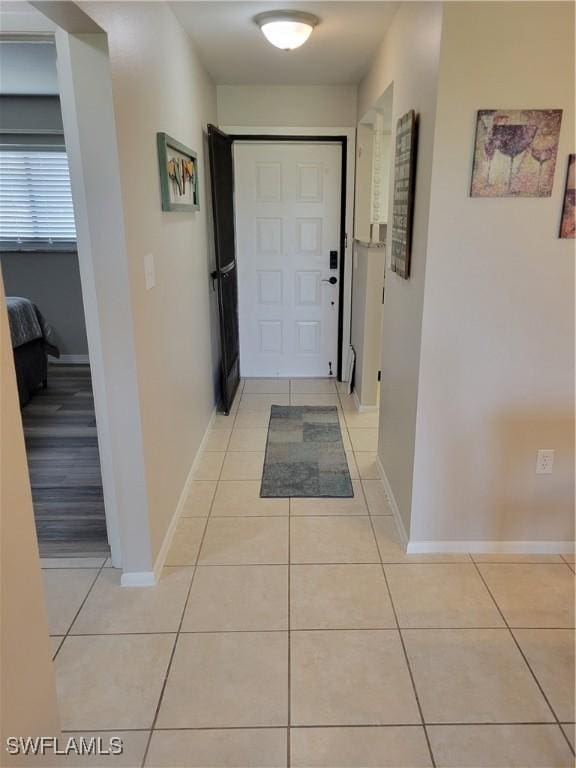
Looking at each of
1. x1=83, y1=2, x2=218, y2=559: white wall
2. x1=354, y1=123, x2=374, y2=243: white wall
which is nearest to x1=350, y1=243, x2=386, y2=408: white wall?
x1=354, y1=123, x2=374, y2=243: white wall

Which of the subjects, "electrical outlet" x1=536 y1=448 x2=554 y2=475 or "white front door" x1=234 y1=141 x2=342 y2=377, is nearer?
"electrical outlet" x1=536 y1=448 x2=554 y2=475

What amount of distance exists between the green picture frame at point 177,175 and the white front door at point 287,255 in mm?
→ 1398

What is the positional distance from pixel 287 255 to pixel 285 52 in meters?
1.66

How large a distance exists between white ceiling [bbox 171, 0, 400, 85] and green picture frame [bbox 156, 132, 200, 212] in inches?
24.4

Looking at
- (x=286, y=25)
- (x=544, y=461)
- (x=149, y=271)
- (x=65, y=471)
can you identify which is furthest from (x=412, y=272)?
(x=65, y=471)

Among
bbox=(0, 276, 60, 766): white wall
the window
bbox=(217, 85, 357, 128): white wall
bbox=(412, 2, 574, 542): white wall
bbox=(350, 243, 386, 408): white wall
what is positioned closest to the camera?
bbox=(0, 276, 60, 766): white wall

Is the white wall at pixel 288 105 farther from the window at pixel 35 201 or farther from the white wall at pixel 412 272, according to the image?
the window at pixel 35 201

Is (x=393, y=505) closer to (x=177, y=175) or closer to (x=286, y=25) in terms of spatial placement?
(x=177, y=175)

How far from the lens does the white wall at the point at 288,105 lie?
14.0ft

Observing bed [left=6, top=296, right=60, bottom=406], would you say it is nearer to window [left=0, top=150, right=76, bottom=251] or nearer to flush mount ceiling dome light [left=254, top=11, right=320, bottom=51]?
window [left=0, top=150, right=76, bottom=251]

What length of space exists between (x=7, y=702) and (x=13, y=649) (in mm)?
97

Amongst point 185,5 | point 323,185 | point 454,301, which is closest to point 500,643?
point 454,301

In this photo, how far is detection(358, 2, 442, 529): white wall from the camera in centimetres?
203

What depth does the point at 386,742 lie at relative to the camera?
5.04 feet
